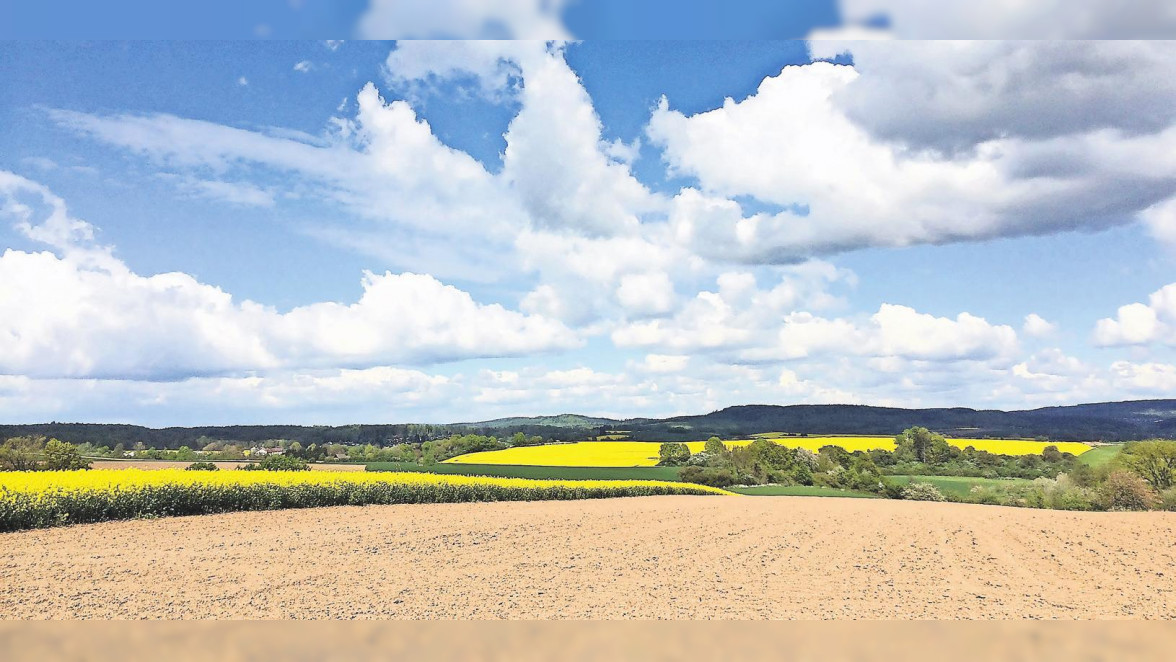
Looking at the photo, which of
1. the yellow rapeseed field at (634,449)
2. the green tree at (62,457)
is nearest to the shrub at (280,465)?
the green tree at (62,457)

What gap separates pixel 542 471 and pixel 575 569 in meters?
15.5

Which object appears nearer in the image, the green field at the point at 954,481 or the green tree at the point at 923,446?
the green field at the point at 954,481

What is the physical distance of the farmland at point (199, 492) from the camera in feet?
31.4

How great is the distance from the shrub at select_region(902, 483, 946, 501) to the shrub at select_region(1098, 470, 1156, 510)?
16.5 ft

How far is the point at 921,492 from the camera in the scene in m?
21.2

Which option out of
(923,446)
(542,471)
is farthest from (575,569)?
(923,446)

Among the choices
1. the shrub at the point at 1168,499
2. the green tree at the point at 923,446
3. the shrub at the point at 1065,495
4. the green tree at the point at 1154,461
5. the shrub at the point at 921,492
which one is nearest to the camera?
the shrub at the point at 1168,499

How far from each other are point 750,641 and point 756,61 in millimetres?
9059

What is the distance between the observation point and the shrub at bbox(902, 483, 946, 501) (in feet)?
69.1

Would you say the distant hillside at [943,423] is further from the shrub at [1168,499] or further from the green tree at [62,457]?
the green tree at [62,457]

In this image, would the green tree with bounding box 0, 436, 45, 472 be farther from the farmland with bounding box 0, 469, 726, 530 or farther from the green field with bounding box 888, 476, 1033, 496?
the green field with bounding box 888, 476, 1033, 496

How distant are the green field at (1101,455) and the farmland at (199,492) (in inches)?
531

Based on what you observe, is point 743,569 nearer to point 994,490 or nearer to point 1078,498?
point 1078,498

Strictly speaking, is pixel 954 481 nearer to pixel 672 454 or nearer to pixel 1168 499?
pixel 1168 499
